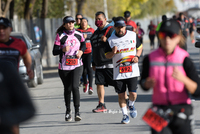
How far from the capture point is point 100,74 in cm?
933

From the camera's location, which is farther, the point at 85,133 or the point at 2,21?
the point at 85,133

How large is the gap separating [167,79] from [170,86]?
70 mm

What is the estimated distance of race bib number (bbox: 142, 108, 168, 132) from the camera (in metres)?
4.09

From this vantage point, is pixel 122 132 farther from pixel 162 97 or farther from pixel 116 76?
pixel 162 97

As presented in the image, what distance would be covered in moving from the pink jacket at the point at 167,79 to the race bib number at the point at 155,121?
0.15 m

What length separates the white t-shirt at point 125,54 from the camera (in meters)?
7.76

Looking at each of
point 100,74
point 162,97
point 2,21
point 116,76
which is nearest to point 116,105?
point 100,74

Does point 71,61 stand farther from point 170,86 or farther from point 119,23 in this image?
point 170,86

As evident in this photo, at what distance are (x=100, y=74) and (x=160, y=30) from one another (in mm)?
5218

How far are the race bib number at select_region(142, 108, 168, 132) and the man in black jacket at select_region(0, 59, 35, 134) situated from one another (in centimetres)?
158

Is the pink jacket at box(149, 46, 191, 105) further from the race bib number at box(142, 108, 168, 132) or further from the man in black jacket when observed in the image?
the man in black jacket

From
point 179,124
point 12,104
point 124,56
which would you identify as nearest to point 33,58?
point 124,56

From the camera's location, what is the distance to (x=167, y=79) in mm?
4207

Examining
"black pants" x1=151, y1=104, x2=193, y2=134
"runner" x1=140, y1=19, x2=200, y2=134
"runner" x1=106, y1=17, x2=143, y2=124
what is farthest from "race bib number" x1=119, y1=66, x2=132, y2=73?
"black pants" x1=151, y1=104, x2=193, y2=134
